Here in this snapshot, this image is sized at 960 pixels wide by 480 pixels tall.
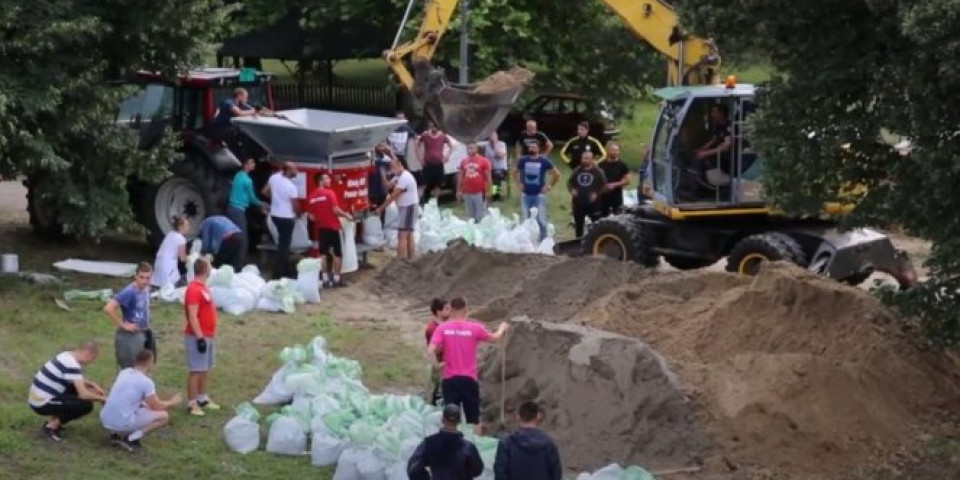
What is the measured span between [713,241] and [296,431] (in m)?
8.06

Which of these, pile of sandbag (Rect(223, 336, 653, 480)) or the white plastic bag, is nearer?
pile of sandbag (Rect(223, 336, 653, 480))

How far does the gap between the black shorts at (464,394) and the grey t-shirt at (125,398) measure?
225 cm

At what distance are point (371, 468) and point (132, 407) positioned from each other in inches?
76.5

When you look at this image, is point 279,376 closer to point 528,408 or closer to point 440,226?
point 528,408

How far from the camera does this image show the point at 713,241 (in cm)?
1952

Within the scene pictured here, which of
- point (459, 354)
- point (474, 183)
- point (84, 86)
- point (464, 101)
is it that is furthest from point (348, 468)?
point (464, 101)

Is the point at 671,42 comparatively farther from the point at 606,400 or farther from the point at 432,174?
the point at 606,400

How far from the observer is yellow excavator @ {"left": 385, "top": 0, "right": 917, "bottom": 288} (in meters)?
18.3

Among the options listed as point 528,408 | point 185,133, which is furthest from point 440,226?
point 528,408

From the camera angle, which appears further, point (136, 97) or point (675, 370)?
point (136, 97)

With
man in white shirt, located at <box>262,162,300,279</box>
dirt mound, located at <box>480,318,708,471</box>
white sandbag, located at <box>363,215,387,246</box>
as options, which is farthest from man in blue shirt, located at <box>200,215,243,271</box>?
dirt mound, located at <box>480,318,708,471</box>

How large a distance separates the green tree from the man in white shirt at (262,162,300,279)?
1249 mm

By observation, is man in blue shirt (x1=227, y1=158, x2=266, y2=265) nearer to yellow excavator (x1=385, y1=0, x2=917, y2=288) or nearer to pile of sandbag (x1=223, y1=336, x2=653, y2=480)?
yellow excavator (x1=385, y1=0, x2=917, y2=288)

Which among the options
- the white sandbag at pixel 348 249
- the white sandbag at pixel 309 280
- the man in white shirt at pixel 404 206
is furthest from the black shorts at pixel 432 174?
the white sandbag at pixel 309 280
